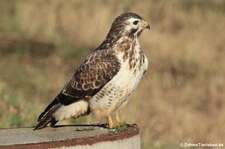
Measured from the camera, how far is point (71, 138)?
803cm

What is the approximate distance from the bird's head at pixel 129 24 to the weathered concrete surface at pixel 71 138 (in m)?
1.09

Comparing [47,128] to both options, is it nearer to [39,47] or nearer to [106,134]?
[106,134]

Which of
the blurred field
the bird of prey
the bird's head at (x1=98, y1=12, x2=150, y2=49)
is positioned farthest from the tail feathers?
the blurred field

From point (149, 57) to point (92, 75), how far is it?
11.7m

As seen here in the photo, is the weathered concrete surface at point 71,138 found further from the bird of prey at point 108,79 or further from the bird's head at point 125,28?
the bird's head at point 125,28

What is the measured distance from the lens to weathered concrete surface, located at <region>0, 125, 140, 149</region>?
25.6ft

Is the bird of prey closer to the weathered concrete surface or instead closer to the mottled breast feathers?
the mottled breast feathers

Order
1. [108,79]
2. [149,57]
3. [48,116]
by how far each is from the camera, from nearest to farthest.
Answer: [108,79], [48,116], [149,57]

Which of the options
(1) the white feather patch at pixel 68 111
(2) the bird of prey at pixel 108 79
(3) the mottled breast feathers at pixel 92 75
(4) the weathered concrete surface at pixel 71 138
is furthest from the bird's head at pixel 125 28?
(4) the weathered concrete surface at pixel 71 138

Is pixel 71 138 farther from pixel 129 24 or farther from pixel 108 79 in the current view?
pixel 129 24

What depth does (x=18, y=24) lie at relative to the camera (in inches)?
844

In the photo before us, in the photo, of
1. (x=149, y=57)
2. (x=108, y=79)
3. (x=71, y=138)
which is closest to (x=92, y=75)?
(x=108, y=79)

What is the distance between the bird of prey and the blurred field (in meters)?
2.97

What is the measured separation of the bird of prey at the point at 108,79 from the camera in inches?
347
